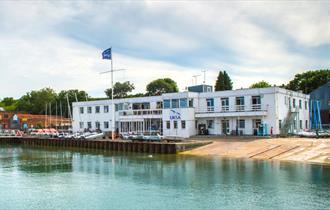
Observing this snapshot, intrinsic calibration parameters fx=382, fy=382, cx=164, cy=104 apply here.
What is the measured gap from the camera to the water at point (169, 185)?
20406mm

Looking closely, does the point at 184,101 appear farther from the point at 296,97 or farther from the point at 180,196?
the point at 180,196

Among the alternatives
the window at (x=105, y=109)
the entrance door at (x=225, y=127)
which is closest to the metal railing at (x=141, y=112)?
the window at (x=105, y=109)

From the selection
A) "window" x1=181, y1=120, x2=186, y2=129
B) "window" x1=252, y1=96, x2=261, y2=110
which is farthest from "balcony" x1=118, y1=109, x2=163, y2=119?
"window" x1=252, y1=96, x2=261, y2=110

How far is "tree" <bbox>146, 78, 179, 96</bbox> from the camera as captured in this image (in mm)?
108250

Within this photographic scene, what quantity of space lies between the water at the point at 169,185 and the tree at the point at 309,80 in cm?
4990

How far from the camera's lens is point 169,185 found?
25.2 meters

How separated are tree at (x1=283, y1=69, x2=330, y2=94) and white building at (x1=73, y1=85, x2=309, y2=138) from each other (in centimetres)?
2282

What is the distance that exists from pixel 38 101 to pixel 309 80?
81772 mm

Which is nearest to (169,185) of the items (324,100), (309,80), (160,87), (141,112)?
(141,112)

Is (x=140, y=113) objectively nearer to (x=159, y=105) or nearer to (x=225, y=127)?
(x=159, y=105)

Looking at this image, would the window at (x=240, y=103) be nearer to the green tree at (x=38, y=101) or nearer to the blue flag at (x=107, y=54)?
the blue flag at (x=107, y=54)

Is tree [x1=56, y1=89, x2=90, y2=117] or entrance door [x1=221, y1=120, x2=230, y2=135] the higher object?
tree [x1=56, y1=89, x2=90, y2=117]

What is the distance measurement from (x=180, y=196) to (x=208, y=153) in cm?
1835

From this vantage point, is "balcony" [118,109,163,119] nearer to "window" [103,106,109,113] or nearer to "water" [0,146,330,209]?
"window" [103,106,109,113]
